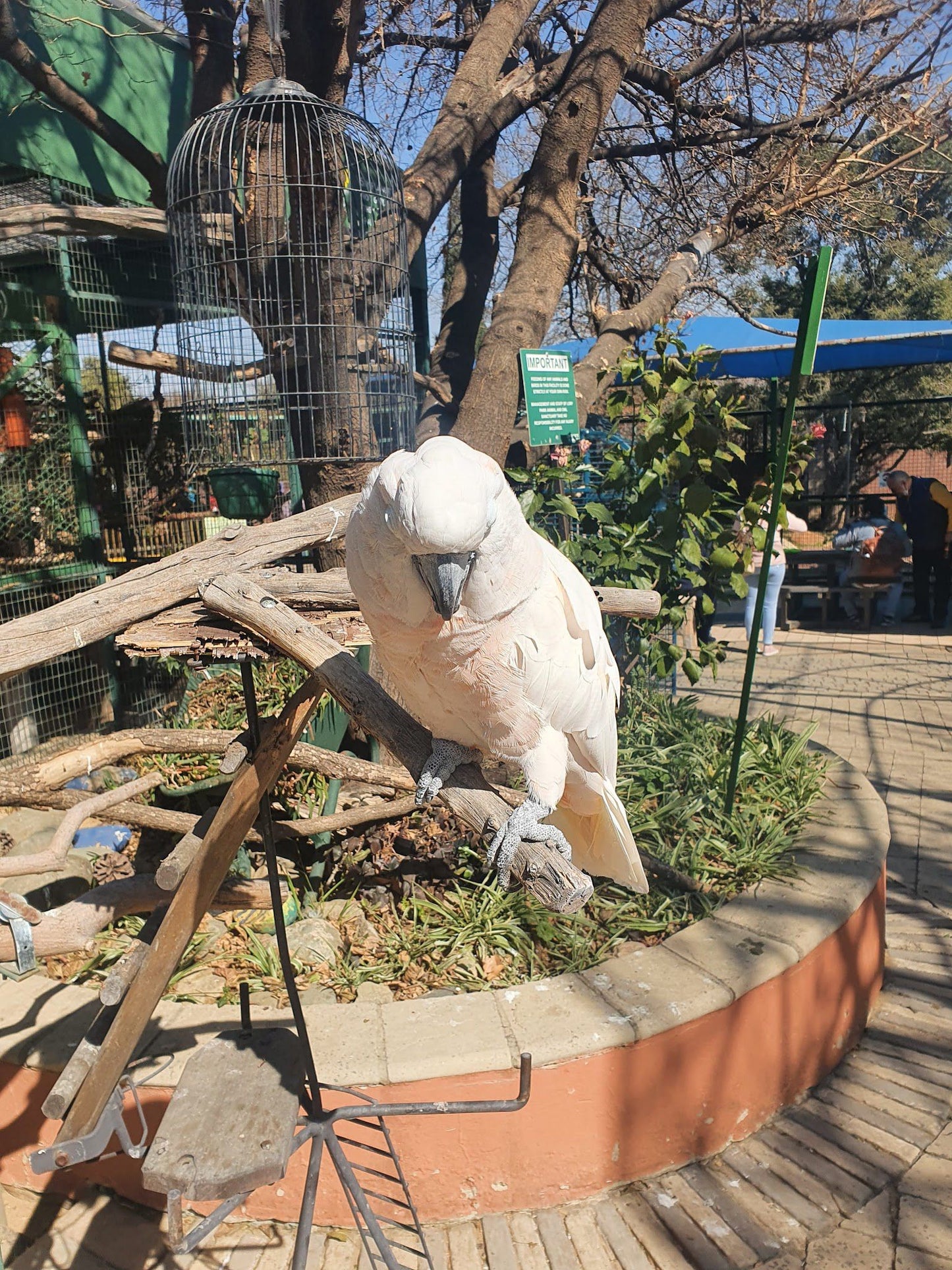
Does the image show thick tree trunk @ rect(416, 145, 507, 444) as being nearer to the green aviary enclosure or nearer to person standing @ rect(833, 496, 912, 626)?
the green aviary enclosure

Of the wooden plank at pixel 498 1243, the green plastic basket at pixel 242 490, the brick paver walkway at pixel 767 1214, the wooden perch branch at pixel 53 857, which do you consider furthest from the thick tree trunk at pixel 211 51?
the wooden plank at pixel 498 1243

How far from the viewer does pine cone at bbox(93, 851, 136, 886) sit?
327 centimetres

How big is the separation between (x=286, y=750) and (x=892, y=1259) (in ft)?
5.96

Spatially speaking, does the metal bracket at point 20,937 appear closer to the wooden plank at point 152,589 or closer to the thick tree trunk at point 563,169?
the wooden plank at point 152,589

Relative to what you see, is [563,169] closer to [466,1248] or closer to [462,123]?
[462,123]

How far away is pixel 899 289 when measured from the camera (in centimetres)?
1630

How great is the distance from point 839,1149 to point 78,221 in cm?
419

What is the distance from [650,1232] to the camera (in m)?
2.11

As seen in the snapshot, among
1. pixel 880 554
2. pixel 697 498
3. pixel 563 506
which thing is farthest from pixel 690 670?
pixel 880 554

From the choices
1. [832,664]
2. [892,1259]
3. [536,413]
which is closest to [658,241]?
[832,664]

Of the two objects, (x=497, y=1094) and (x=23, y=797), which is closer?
(x=497, y=1094)

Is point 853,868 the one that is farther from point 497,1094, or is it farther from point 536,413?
point 536,413

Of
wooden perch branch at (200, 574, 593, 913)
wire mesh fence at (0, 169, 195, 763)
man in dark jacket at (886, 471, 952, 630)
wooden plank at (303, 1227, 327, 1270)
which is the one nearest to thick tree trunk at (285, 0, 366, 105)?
wire mesh fence at (0, 169, 195, 763)

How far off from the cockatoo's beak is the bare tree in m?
2.79
